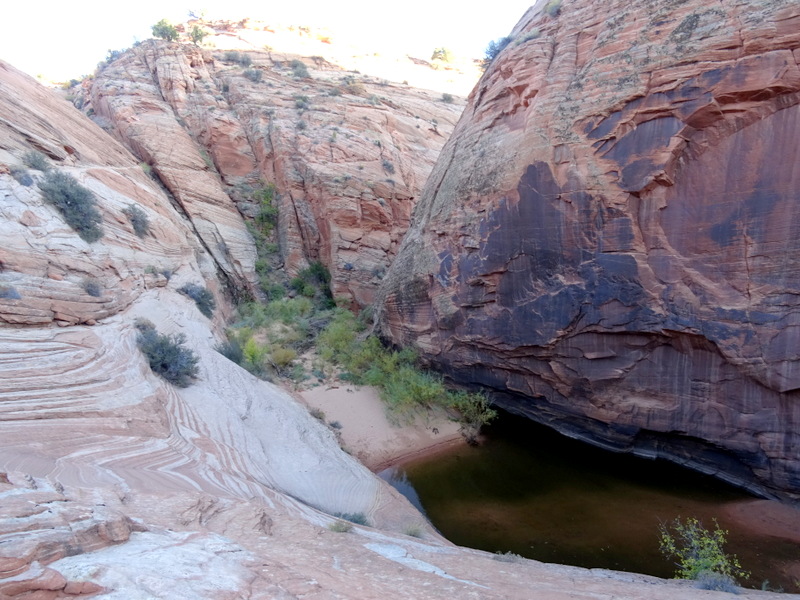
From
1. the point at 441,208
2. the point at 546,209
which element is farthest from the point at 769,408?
the point at 441,208

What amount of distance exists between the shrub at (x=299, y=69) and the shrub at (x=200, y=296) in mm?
16038

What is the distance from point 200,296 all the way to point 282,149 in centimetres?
1004

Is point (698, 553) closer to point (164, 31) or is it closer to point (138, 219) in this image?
point (138, 219)

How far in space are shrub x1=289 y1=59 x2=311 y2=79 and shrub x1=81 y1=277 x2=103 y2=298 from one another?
19.5 meters

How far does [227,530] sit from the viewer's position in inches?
180

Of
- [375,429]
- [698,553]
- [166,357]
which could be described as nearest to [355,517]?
[166,357]

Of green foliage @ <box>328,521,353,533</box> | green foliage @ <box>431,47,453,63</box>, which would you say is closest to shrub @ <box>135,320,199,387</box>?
green foliage @ <box>328,521,353,533</box>

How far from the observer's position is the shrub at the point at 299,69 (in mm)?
24750

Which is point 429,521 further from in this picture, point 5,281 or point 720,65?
point 720,65

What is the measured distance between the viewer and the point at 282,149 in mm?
20703

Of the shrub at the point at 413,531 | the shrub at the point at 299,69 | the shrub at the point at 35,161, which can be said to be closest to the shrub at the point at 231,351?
the shrub at the point at 35,161

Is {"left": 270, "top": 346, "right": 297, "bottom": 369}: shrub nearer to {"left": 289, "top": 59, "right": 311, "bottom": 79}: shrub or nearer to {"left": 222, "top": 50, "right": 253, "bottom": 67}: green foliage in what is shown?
{"left": 289, "top": 59, "right": 311, "bottom": 79}: shrub

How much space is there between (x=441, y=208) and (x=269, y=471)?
306 inches

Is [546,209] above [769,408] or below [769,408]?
above
